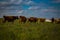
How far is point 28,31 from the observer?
1912 mm

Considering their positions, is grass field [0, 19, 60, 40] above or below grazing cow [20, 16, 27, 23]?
below

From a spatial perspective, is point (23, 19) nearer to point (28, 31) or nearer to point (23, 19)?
point (23, 19)

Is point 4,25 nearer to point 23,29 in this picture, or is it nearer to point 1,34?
point 1,34

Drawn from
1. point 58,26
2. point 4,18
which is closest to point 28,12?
point 4,18

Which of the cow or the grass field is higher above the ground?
the cow

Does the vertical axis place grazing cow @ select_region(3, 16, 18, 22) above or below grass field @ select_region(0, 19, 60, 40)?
above

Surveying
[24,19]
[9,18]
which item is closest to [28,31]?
[24,19]

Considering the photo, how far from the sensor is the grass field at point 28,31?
1.87 m

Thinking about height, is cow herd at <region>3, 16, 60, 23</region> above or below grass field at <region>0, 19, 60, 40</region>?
above

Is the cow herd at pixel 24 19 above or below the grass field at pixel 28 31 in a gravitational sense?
above

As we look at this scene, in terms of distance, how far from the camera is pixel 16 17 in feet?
6.31

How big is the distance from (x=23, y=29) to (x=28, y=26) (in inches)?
3.3

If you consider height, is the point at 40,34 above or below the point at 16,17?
below

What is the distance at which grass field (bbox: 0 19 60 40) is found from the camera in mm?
1867
